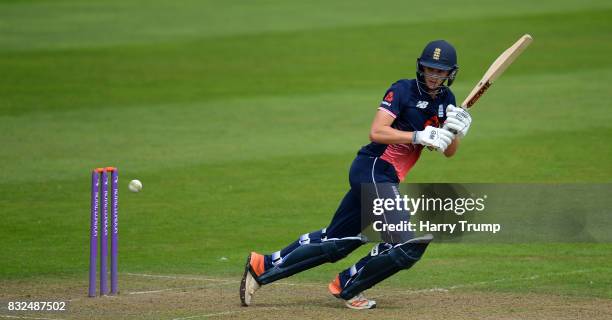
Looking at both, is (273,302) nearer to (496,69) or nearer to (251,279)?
(251,279)

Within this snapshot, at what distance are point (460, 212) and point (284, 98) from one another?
9.59 metres

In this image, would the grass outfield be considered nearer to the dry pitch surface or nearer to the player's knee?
the dry pitch surface

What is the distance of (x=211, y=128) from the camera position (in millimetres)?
17109

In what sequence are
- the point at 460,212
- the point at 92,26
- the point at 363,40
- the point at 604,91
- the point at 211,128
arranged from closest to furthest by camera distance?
the point at 460,212 → the point at 211,128 → the point at 604,91 → the point at 363,40 → the point at 92,26

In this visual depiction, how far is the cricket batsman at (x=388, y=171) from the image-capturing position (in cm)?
790

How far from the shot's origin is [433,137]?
779cm

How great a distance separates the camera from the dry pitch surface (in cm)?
801

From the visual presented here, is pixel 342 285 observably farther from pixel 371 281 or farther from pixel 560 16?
pixel 560 16

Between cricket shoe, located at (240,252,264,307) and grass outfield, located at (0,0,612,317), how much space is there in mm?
1221

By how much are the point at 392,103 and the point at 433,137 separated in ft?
1.34

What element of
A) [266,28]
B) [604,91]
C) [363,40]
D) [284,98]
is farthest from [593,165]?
[266,28]

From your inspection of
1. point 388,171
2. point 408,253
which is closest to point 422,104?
point 388,171

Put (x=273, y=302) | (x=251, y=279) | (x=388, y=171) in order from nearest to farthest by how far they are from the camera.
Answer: (x=388, y=171)
(x=251, y=279)
(x=273, y=302)

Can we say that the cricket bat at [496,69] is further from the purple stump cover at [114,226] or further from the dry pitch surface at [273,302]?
the purple stump cover at [114,226]
